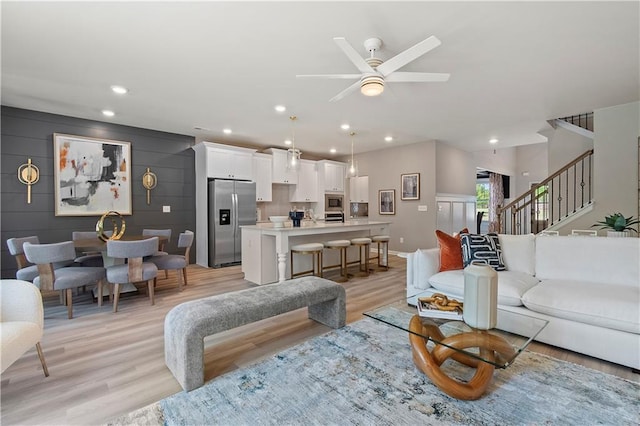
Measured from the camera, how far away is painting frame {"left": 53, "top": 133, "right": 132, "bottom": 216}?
15.0 feet

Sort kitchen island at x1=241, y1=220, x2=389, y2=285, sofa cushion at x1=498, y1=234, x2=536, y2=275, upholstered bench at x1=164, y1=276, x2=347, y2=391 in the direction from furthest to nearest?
1. kitchen island at x1=241, y1=220, x2=389, y2=285
2. sofa cushion at x1=498, y1=234, x2=536, y2=275
3. upholstered bench at x1=164, y1=276, x2=347, y2=391

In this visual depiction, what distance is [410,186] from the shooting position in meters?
6.91

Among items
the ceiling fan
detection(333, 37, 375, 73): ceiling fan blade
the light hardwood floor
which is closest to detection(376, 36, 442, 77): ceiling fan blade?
the ceiling fan

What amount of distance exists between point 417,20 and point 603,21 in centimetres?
148

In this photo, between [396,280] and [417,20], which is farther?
[396,280]

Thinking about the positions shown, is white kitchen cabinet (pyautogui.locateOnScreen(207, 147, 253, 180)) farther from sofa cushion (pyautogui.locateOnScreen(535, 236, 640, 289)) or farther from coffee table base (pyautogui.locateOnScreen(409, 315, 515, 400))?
sofa cushion (pyautogui.locateOnScreen(535, 236, 640, 289))

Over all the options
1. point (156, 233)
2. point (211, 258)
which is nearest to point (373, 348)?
point (156, 233)

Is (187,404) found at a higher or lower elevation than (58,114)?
lower

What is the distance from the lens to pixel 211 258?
18.7 ft

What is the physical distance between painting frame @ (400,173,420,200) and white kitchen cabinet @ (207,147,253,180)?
3.60 meters

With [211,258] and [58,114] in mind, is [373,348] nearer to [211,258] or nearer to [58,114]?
[211,258]

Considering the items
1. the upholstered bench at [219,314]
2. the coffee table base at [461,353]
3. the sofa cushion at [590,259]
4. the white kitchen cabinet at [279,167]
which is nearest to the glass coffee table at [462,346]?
the coffee table base at [461,353]

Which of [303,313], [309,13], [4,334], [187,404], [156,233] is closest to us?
[4,334]

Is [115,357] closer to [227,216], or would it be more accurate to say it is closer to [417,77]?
[417,77]
